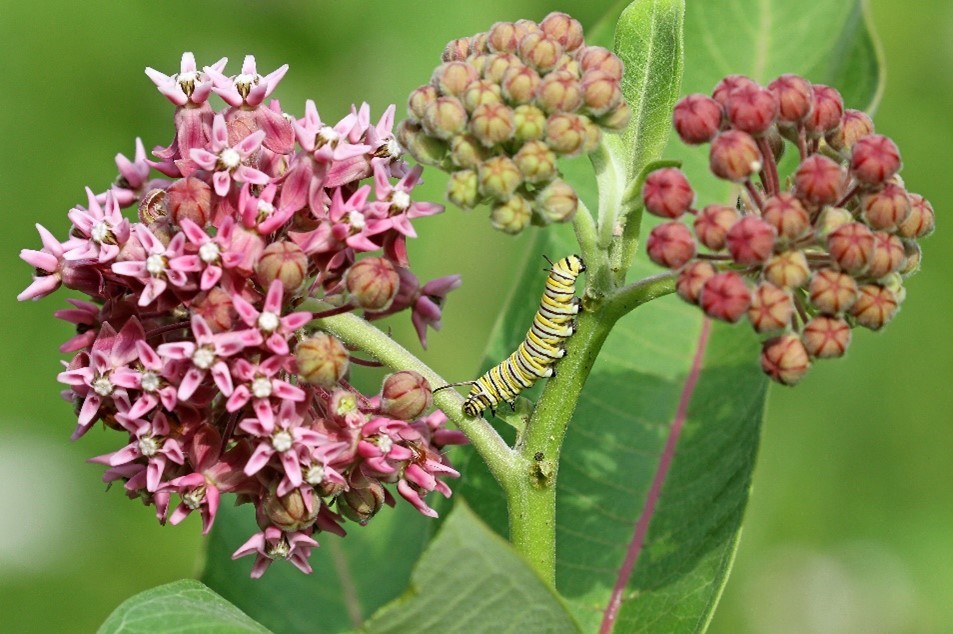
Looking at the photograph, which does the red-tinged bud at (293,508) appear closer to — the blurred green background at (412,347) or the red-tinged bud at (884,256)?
the red-tinged bud at (884,256)

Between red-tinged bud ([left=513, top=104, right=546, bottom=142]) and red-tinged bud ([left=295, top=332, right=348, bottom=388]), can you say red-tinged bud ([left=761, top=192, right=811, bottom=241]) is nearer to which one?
red-tinged bud ([left=513, top=104, right=546, bottom=142])

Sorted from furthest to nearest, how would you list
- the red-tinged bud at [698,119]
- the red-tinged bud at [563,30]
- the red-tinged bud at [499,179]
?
the red-tinged bud at [563,30], the red-tinged bud at [698,119], the red-tinged bud at [499,179]

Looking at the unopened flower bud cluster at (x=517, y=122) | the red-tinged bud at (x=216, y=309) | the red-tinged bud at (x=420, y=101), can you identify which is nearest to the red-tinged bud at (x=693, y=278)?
the unopened flower bud cluster at (x=517, y=122)

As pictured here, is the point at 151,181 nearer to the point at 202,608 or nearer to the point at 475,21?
the point at 202,608

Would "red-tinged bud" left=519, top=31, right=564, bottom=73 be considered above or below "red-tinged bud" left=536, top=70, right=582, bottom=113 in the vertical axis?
above

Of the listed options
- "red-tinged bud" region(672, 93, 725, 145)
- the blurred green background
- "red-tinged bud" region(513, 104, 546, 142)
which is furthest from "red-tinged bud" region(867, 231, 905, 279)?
the blurred green background

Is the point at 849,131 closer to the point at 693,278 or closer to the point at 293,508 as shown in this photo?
the point at 693,278
